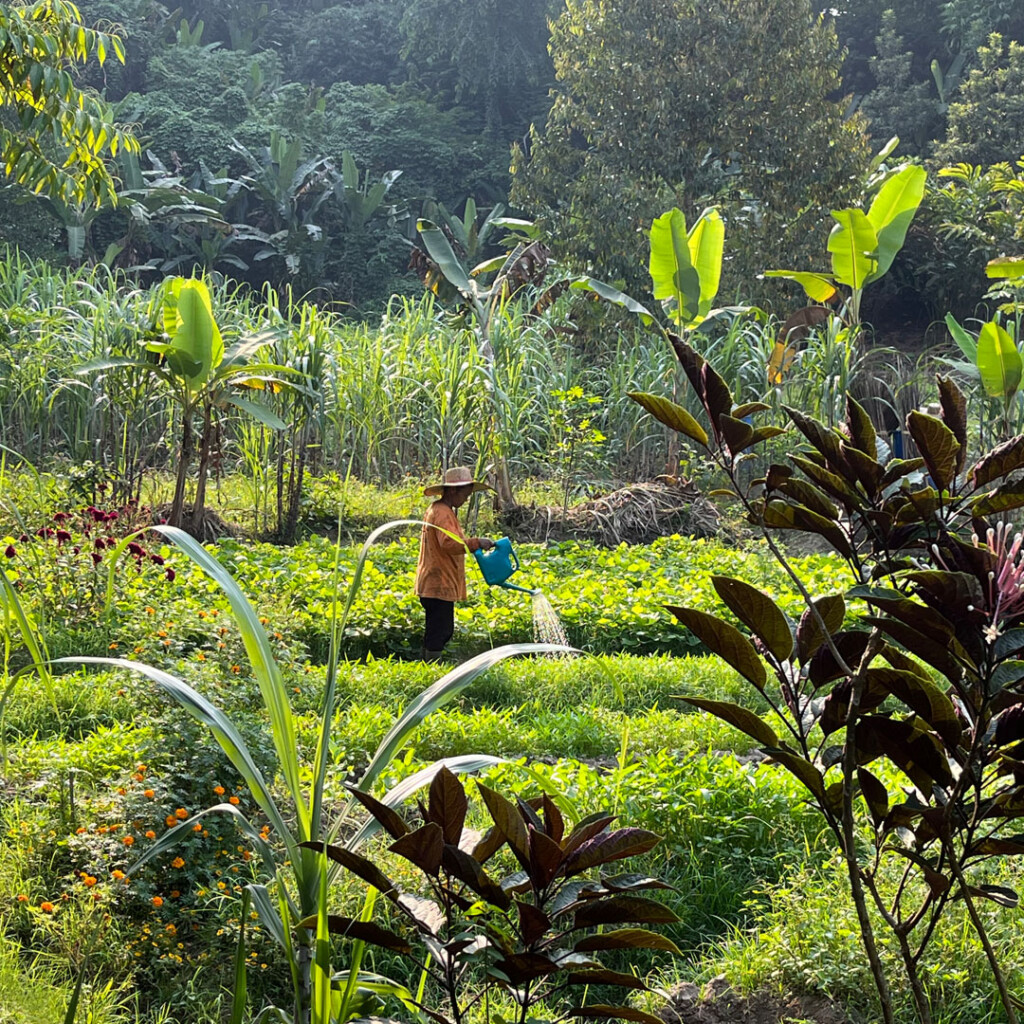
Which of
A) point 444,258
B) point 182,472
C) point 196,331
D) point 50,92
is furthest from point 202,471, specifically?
point 444,258

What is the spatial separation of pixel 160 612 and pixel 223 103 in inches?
848

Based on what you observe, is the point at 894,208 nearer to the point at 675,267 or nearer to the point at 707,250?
the point at 707,250

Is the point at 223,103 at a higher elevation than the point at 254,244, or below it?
higher

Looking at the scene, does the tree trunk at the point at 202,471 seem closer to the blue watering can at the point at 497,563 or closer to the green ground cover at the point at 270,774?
the green ground cover at the point at 270,774

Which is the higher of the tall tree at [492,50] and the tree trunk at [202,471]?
the tall tree at [492,50]

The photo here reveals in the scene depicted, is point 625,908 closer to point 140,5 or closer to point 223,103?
point 223,103

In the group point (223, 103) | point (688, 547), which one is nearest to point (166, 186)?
point (223, 103)

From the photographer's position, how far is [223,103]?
957 inches

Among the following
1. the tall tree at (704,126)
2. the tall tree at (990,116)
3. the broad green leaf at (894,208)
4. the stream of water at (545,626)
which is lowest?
the stream of water at (545,626)

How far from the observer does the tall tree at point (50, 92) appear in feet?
15.9

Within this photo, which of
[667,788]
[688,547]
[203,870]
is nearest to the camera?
[203,870]

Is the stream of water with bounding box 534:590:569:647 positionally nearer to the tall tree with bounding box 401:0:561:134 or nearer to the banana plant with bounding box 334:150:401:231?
the banana plant with bounding box 334:150:401:231

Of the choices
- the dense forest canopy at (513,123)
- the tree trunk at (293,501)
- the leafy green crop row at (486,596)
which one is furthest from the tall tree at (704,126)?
the leafy green crop row at (486,596)

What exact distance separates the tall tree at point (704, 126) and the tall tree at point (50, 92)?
879 cm
